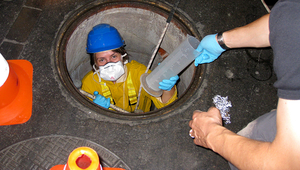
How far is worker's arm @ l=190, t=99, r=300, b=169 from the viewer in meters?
0.99

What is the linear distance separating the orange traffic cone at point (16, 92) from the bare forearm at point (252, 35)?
6.47 ft

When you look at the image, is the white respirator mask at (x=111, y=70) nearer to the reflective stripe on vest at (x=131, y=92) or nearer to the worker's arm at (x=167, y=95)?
the reflective stripe on vest at (x=131, y=92)

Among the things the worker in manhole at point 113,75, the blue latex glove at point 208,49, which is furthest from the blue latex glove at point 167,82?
the blue latex glove at point 208,49

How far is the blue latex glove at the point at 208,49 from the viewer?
198 cm

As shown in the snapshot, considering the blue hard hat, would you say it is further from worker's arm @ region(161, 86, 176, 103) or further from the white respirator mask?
worker's arm @ region(161, 86, 176, 103)

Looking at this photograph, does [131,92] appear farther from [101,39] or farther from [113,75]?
[101,39]

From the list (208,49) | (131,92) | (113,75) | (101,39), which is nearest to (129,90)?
(131,92)

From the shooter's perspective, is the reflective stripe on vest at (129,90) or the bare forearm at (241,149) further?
the reflective stripe on vest at (129,90)

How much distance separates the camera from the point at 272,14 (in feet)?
4.17

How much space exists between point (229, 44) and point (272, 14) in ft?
2.19

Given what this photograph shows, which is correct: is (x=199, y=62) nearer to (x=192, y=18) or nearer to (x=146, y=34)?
(x=192, y=18)

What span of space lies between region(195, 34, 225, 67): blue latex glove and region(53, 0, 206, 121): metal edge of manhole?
0.12 metres

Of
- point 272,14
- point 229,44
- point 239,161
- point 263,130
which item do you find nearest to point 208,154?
point 263,130

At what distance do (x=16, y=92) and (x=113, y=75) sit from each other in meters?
1.05
